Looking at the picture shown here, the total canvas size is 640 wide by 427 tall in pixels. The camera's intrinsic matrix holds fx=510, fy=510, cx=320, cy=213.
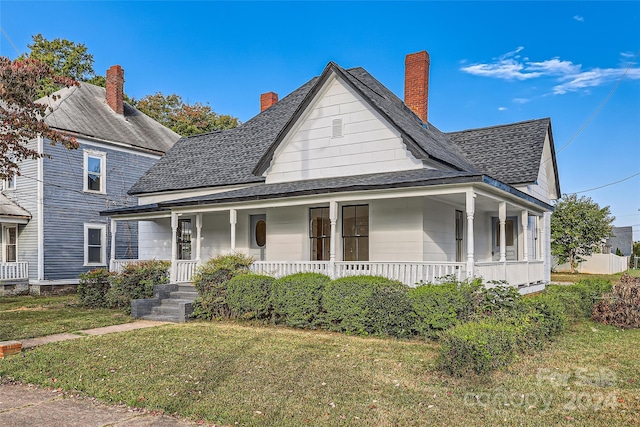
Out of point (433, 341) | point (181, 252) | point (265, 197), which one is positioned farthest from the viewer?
point (181, 252)

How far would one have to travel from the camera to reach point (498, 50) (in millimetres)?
20672

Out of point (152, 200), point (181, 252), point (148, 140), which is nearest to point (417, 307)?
point (181, 252)

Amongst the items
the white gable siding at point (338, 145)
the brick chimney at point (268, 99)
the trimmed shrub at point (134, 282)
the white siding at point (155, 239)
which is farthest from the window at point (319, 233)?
the brick chimney at point (268, 99)

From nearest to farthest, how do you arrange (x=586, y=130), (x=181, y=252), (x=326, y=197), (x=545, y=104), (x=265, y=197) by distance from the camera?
(x=326, y=197) → (x=265, y=197) → (x=181, y=252) → (x=586, y=130) → (x=545, y=104)

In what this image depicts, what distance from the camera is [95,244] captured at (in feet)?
76.9

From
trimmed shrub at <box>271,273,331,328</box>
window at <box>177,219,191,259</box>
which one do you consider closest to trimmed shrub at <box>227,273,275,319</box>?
trimmed shrub at <box>271,273,331,328</box>

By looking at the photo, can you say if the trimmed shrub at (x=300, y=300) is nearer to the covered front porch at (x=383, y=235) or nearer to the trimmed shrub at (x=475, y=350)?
the covered front porch at (x=383, y=235)

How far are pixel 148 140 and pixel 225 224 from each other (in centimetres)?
1029

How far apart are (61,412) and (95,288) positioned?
36.9 ft

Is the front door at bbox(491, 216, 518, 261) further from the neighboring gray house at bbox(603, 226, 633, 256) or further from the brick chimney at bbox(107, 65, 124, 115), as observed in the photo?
the neighboring gray house at bbox(603, 226, 633, 256)

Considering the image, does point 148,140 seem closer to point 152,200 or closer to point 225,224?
point 152,200

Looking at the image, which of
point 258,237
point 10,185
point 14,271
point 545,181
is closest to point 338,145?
point 258,237

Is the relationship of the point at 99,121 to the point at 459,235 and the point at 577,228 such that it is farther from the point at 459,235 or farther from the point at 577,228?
the point at 577,228

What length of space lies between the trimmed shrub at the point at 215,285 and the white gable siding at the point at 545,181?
934 cm
